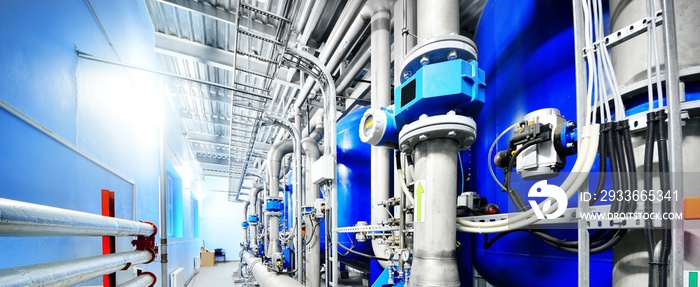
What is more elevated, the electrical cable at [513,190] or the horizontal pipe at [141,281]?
the electrical cable at [513,190]

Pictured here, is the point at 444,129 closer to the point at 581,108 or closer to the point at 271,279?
the point at 581,108

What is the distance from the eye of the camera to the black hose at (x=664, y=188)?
54 centimetres

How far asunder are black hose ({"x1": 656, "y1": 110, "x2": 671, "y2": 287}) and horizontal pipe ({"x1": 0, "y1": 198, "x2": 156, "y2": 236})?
1.22 metres

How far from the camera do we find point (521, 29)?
105 cm

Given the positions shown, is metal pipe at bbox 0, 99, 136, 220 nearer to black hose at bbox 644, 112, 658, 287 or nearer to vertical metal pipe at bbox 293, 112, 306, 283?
vertical metal pipe at bbox 293, 112, 306, 283

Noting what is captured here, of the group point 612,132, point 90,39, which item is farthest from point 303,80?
point 612,132

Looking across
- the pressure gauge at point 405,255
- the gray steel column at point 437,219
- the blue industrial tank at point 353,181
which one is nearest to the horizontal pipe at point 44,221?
the gray steel column at point 437,219

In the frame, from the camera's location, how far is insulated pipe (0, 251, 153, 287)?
535 mm

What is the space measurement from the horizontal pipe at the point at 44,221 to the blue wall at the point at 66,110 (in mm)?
323

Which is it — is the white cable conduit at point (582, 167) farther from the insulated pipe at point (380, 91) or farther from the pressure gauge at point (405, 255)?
the insulated pipe at point (380, 91)

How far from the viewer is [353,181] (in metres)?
2.59

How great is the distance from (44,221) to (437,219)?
98 centimetres

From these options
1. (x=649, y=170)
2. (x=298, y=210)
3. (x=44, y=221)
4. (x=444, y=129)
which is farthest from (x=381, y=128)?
(x=298, y=210)

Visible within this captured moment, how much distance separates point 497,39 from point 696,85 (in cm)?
68
